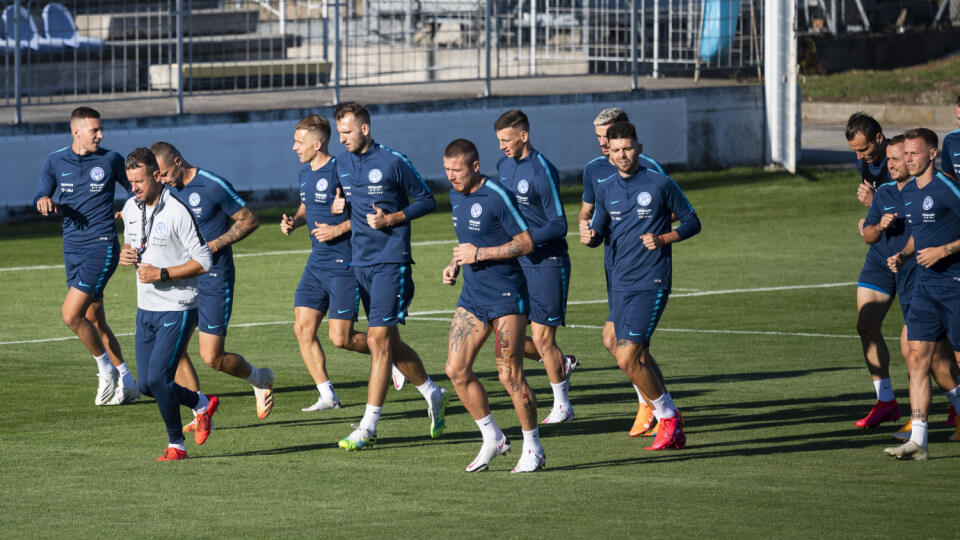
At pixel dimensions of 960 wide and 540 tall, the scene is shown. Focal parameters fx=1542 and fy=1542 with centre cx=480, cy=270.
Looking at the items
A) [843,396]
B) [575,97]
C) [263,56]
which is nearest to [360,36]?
[263,56]

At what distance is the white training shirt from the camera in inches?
388

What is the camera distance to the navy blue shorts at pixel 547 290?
37.3 ft

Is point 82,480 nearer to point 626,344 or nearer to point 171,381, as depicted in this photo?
point 171,381

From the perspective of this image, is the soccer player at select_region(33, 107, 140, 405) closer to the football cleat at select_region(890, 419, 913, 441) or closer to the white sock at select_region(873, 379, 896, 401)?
the white sock at select_region(873, 379, 896, 401)

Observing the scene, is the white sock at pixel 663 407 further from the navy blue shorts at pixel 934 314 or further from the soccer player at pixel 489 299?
the navy blue shorts at pixel 934 314

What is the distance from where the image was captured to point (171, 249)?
9.88 metres

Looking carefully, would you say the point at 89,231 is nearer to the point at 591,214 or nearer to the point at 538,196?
the point at 538,196

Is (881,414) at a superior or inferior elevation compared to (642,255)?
inferior

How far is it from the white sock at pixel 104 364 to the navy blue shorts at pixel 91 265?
51 centimetres

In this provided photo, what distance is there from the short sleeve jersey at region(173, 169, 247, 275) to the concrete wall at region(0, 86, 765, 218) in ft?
36.7

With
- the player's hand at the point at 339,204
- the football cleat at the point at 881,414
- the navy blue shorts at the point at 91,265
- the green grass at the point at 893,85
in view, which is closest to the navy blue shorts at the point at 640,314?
the football cleat at the point at 881,414

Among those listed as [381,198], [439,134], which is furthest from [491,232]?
[439,134]

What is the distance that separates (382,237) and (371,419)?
134 centimetres

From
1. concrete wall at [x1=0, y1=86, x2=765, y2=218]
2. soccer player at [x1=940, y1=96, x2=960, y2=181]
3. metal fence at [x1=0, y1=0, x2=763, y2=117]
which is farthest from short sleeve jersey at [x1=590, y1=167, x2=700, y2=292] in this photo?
metal fence at [x1=0, y1=0, x2=763, y2=117]
